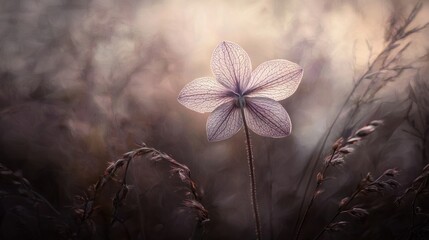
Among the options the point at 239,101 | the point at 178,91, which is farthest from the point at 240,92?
the point at 178,91

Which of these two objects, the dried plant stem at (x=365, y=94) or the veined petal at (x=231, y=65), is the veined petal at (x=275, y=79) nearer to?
the veined petal at (x=231, y=65)

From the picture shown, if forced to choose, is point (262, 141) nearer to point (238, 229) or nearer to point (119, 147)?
point (238, 229)

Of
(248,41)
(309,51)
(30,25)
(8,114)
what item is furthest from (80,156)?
(309,51)

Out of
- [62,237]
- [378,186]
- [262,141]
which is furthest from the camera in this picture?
[262,141]

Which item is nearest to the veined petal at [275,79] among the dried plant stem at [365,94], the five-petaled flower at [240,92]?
the five-petaled flower at [240,92]

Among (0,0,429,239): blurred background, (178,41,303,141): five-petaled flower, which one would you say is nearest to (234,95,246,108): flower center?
(178,41,303,141): five-petaled flower

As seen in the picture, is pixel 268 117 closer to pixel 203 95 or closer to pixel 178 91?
pixel 203 95

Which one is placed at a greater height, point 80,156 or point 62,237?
point 80,156
